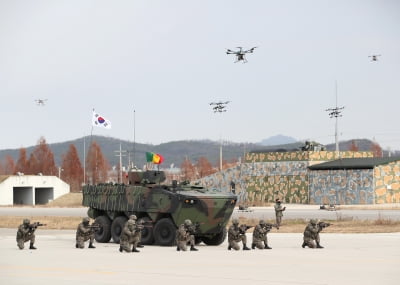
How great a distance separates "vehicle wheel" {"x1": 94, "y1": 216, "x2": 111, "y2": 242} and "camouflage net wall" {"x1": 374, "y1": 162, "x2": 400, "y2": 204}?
43550mm

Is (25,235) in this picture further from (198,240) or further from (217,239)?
(217,239)

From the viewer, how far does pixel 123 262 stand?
1905 cm

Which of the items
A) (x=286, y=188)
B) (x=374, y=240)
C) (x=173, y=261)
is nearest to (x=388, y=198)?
(x=286, y=188)

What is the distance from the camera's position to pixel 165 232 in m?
25.6

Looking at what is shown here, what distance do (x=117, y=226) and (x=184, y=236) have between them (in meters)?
4.73

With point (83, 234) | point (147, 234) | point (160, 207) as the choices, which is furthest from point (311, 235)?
point (83, 234)

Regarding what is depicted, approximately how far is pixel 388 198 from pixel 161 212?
46.0 metres

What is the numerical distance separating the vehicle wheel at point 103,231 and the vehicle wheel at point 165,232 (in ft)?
7.98

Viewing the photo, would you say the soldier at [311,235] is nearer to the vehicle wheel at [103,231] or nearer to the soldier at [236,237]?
the soldier at [236,237]

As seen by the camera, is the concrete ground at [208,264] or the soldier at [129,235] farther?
the soldier at [129,235]

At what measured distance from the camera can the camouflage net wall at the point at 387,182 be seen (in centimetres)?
6781

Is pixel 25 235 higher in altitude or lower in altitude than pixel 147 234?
higher

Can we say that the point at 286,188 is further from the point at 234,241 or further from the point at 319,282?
the point at 319,282

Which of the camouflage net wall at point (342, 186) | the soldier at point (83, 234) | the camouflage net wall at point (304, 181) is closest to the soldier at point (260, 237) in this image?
the soldier at point (83, 234)
